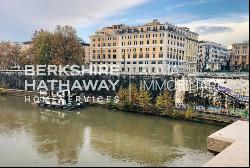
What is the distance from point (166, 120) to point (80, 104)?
9.05 metres

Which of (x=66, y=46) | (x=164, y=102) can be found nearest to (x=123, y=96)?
(x=164, y=102)

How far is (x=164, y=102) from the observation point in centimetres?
2778

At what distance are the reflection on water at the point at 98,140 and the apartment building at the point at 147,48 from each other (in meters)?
18.9

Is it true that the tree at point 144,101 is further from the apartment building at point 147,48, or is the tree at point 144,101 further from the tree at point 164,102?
the apartment building at point 147,48

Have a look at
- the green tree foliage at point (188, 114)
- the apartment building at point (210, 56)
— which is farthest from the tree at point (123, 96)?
the apartment building at point (210, 56)

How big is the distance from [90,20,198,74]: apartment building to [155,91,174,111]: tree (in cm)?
1449

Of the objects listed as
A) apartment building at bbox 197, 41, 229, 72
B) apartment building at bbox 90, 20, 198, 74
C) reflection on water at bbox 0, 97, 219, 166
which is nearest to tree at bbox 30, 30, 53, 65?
apartment building at bbox 90, 20, 198, 74

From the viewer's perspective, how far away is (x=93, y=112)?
29.3 meters

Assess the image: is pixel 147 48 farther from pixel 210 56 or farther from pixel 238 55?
pixel 210 56

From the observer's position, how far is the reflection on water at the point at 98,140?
52.6ft

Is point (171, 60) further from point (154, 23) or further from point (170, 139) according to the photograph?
point (170, 139)

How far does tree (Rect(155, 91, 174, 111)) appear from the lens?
1087 inches

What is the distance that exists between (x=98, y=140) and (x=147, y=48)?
1147 inches

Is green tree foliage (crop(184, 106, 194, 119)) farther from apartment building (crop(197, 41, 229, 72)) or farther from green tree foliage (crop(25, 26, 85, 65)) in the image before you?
apartment building (crop(197, 41, 229, 72))
